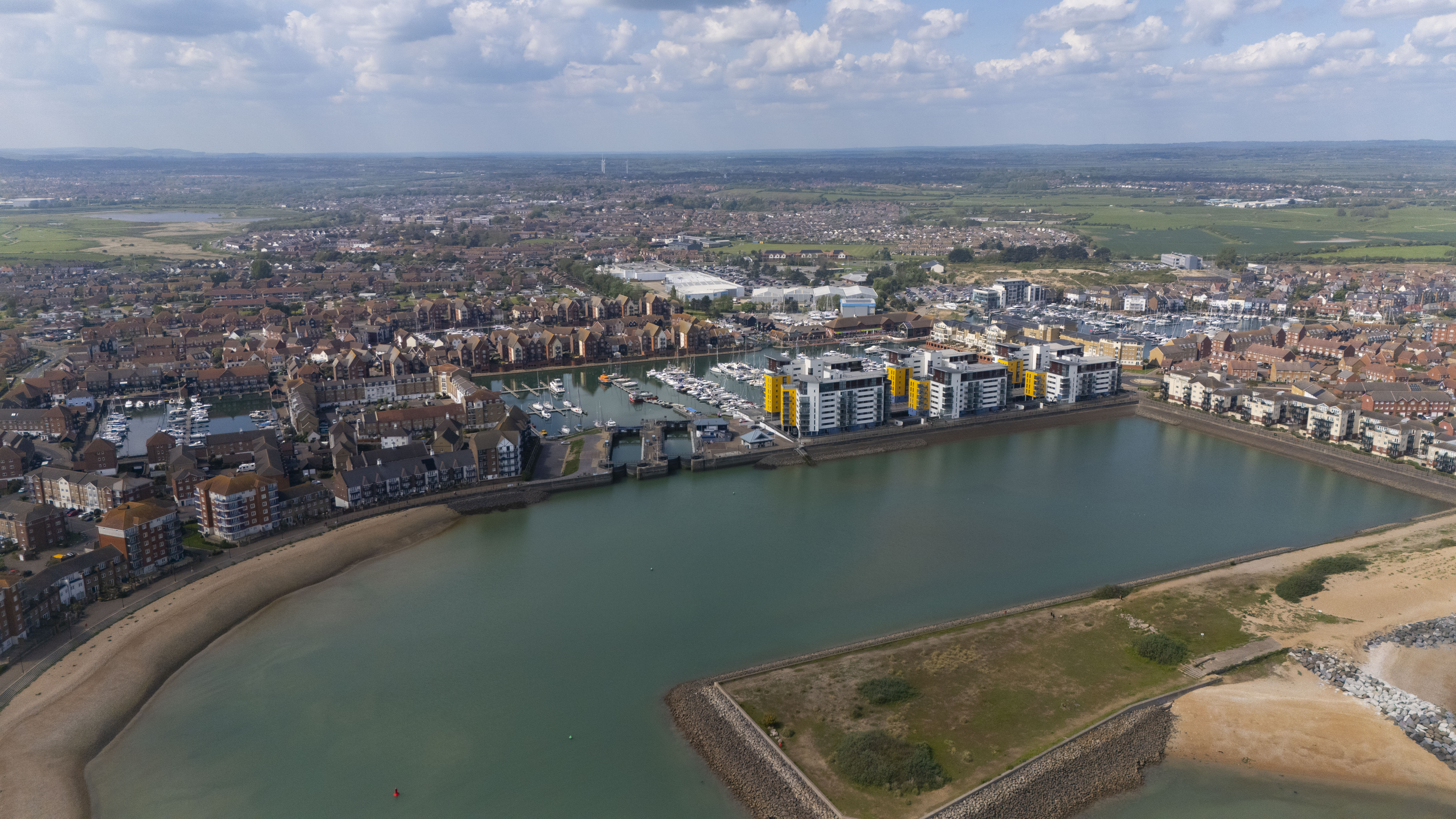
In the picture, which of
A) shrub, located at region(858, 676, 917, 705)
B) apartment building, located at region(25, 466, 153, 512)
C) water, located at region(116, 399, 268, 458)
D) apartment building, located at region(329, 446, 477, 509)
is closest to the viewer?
shrub, located at region(858, 676, 917, 705)

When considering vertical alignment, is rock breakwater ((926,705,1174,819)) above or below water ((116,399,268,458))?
below

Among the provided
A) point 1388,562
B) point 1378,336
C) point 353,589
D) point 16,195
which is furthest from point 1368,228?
point 16,195

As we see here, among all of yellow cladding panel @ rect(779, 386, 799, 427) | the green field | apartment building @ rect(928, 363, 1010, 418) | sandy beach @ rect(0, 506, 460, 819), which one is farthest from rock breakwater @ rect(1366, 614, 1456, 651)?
the green field

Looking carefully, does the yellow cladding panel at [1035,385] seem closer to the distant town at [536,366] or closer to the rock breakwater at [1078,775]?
the distant town at [536,366]

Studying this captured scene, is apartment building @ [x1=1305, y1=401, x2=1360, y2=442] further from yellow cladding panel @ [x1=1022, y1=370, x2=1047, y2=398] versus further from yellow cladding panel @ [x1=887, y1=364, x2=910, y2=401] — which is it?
yellow cladding panel @ [x1=887, y1=364, x2=910, y2=401]

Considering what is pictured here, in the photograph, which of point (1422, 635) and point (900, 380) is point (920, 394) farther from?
point (1422, 635)
